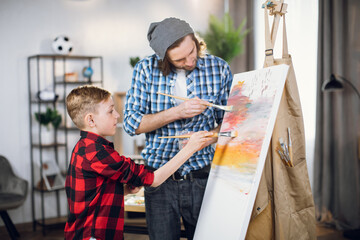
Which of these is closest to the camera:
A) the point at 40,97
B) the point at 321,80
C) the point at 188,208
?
the point at 188,208

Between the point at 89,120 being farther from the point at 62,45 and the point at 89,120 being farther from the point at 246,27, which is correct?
the point at 246,27

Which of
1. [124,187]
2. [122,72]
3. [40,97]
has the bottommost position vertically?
[124,187]

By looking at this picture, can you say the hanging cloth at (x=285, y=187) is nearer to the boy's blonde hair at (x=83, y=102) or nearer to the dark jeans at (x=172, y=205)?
the dark jeans at (x=172, y=205)

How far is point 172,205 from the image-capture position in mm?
1459

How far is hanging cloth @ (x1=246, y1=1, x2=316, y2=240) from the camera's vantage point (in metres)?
1.40

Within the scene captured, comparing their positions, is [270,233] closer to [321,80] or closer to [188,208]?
[188,208]

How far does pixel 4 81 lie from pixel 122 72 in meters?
1.37

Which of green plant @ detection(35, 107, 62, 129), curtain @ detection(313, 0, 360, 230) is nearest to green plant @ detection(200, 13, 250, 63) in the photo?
curtain @ detection(313, 0, 360, 230)

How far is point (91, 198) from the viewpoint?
1.37 meters

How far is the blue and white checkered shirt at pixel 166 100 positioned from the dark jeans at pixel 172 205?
0.31 feet

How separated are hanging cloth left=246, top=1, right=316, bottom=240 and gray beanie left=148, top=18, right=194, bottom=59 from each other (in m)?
0.37

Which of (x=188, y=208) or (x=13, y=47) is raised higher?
(x=13, y=47)

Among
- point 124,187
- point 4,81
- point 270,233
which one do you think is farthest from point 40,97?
point 270,233

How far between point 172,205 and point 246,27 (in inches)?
151
